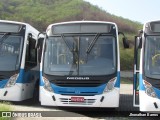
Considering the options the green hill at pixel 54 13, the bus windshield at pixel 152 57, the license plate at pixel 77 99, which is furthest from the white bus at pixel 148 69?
the green hill at pixel 54 13

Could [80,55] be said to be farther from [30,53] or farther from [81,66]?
[30,53]

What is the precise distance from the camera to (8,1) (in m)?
69.0

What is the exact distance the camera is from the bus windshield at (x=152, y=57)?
37.6 feet

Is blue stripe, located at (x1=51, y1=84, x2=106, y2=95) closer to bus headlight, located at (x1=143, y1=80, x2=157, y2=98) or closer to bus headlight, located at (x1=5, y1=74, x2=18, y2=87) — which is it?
bus headlight, located at (x1=143, y1=80, x2=157, y2=98)

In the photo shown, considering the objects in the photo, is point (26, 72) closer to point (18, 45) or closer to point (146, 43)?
point (18, 45)

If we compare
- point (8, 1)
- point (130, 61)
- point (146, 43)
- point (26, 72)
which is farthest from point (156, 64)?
point (8, 1)

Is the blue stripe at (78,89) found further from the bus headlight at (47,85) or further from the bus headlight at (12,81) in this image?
the bus headlight at (12,81)

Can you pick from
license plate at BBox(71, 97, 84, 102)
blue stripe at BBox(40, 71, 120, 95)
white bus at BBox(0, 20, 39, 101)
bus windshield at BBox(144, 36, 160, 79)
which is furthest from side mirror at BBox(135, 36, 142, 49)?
white bus at BBox(0, 20, 39, 101)

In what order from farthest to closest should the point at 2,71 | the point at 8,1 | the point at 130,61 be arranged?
the point at 8,1
the point at 130,61
the point at 2,71

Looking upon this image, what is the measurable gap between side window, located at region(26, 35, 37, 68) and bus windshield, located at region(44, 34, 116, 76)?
1451mm

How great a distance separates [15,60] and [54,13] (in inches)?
2050

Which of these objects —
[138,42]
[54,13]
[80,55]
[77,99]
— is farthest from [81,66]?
[54,13]

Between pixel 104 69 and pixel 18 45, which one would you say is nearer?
pixel 104 69

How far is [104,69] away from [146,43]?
1499 millimetres
